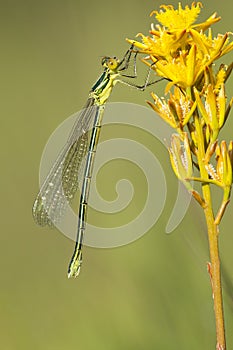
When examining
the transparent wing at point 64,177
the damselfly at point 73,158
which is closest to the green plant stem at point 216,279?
the damselfly at point 73,158

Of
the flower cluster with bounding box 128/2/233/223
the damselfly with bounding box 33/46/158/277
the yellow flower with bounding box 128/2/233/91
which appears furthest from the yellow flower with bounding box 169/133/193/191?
the damselfly with bounding box 33/46/158/277

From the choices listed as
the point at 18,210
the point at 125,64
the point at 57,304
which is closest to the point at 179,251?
the point at 57,304

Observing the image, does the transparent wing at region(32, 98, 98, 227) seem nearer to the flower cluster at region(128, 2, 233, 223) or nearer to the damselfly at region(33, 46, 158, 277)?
the damselfly at region(33, 46, 158, 277)

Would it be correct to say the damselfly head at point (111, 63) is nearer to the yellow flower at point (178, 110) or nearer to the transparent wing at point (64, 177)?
the transparent wing at point (64, 177)

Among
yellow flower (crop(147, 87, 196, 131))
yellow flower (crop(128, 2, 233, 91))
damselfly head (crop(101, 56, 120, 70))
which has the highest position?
damselfly head (crop(101, 56, 120, 70))

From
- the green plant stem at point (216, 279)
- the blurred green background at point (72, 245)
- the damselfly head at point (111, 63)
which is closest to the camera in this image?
the green plant stem at point (216, 279)

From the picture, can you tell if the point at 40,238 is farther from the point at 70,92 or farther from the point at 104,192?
the point at 70,92
